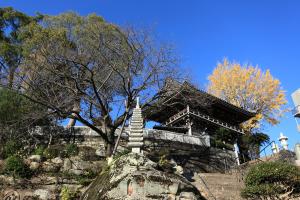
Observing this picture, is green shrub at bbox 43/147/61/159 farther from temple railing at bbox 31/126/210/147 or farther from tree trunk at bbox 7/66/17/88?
tree trunk at bbox 7/66/17/88

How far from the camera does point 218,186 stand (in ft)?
47.4

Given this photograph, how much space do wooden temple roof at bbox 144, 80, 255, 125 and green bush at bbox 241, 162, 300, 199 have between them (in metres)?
6.55

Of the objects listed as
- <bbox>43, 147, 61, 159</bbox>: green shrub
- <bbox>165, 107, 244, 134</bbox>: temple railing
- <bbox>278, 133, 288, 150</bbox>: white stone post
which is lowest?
<bbox>43, 147, 61, 159</bbox>: green shrub

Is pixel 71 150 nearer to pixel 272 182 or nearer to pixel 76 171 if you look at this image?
pixel 76 171

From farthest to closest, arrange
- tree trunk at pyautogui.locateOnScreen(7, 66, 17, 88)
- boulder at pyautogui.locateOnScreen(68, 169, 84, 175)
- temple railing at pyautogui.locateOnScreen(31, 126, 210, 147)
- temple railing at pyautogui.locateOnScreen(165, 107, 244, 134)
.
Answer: temple railing at pyautogui.locateOnScreen(165, 107, 244, 134) < temple railing at pyautogui.locateOnScreen(31, 126, 210, 147) < tree trunk at pyautogui.locateOnScreen(7, 66, 17, 88) < boulder at pyautogui.locateOnScreen(68, 169, 84, 175)

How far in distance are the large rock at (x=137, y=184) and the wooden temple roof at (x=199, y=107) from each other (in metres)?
7.56

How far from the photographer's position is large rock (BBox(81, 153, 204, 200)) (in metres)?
9.79

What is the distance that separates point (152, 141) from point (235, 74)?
627 inches

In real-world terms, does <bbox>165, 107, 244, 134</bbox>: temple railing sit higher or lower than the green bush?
higher

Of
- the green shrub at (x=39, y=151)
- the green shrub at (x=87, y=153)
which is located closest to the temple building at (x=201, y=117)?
the green shrub at (x=87, y=153)

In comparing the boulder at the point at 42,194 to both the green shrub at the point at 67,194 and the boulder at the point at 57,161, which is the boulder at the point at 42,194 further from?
the boulder at the point at 57,161

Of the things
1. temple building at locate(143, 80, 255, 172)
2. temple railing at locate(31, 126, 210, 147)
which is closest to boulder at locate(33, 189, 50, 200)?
temple railing at locate(31, 126, 210, 147)

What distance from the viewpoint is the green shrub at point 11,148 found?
15.7 m

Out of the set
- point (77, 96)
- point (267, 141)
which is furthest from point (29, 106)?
point (267, 141)
